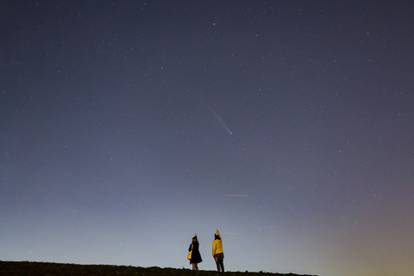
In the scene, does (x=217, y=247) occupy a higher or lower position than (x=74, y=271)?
higher

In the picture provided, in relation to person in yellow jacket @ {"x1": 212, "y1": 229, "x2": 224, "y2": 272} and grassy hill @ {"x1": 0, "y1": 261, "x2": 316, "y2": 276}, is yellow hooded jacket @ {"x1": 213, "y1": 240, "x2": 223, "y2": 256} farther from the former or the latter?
grassy hill @ {"x1": 0, "y1": 261, "x2": 316, "y2": 276}

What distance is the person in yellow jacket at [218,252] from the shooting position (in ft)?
87.6

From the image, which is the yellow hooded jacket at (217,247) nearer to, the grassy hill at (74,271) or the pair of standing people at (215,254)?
the pair of standing people at (215,254)

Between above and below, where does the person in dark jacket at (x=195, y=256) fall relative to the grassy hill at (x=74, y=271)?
above

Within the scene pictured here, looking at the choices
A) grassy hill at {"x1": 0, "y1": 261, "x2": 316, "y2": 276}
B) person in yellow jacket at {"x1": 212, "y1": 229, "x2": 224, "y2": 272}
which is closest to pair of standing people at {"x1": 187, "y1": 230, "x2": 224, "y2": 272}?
person in yellow jacket at {"x1": 212, "y1": 229, "x2": 224, "y2": 272}

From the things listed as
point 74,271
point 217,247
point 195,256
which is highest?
point 217,247

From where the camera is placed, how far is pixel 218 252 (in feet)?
87.6

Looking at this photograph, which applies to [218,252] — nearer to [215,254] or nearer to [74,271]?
[215,254]

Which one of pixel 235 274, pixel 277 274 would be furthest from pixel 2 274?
pixel 277 274

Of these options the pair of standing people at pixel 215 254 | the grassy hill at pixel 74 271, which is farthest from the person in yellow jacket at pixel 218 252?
the grassy hill at pixel 74 271

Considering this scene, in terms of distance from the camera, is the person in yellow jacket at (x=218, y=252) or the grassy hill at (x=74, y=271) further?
the person in yellow jacket at (x=218, y=252)

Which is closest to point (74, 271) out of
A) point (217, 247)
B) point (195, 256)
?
point (195, 256)

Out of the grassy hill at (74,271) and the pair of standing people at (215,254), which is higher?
the pair of standing people at (215,254)

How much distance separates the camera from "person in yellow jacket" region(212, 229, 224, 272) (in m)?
26.7
